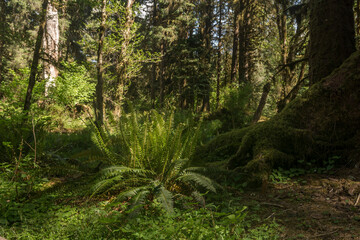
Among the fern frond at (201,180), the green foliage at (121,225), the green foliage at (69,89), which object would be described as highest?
the green foliage at (69,89)

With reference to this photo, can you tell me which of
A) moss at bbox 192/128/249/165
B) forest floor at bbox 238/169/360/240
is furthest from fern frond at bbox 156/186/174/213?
moss at bbox 192/128/249/165

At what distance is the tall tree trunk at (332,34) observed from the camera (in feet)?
10.8

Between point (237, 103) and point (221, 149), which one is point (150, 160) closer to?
point (221, 149)

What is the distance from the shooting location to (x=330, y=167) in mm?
2785

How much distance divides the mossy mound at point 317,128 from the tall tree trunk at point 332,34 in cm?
27

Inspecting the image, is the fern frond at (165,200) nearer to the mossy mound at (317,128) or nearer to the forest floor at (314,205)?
the forest floor at (314,205)

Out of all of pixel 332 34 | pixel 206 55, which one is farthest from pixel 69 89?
pixel 206 55

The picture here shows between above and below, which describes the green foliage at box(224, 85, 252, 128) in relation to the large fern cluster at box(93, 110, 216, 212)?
above

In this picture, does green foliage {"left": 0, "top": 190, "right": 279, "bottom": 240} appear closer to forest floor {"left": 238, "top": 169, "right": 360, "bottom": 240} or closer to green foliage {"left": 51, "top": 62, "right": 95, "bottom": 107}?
forest floor {"left": 238, "top": 169, "right": 360, "bottom": 240}

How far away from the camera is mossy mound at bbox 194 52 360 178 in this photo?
2.87 m

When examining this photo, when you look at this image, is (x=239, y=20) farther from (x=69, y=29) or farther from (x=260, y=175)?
(x=69, y=29)

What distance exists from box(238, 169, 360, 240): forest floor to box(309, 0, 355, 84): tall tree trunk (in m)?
1.66

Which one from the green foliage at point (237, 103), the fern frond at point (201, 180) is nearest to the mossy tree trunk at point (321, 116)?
the fern frond at point (201, 180)

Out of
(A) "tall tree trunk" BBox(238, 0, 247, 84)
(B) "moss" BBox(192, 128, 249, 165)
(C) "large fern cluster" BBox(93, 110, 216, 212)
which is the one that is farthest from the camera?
(A) "tall tree trunk" BBox(238, 0, 247, 84)
